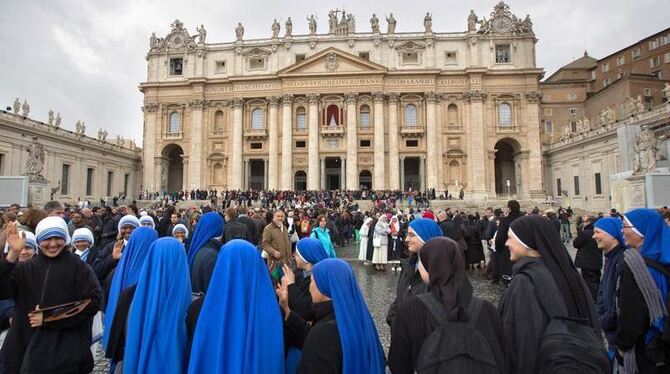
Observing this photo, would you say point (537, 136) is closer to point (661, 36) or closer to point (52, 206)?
point (661, 36)

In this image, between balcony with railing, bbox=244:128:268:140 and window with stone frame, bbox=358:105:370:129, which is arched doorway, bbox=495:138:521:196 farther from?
balcony with railing, bbox=244:128:268:140

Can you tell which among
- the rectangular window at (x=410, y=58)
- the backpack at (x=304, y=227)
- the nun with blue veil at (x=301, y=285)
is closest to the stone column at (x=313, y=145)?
the rectangular window at (x=410, y=58)

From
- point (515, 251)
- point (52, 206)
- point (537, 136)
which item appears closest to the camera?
point (515, 251)

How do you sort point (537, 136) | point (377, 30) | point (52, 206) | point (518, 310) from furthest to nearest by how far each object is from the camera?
1. point (377, 30)
2. point (537, 136)
3. point (52, 206)
4. point (518, 310)

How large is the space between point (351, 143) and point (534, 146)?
1757 cm

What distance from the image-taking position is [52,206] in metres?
7.06

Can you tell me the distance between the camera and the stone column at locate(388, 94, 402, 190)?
39.4m

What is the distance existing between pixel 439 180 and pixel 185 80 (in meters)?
28.3

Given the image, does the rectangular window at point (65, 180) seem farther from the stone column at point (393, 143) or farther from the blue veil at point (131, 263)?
the blue veil at point (131, 263)

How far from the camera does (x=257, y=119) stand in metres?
42.2

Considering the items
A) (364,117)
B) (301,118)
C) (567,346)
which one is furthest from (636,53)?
(567,346)

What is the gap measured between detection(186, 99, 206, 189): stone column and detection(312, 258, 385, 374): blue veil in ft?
133

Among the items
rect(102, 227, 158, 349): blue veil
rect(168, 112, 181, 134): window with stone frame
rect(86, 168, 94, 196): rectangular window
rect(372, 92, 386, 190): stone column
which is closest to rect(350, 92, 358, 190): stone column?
rect(372, 92, 386, 190): stone column

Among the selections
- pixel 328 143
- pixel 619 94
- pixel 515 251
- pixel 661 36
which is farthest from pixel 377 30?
pixel 515 251
